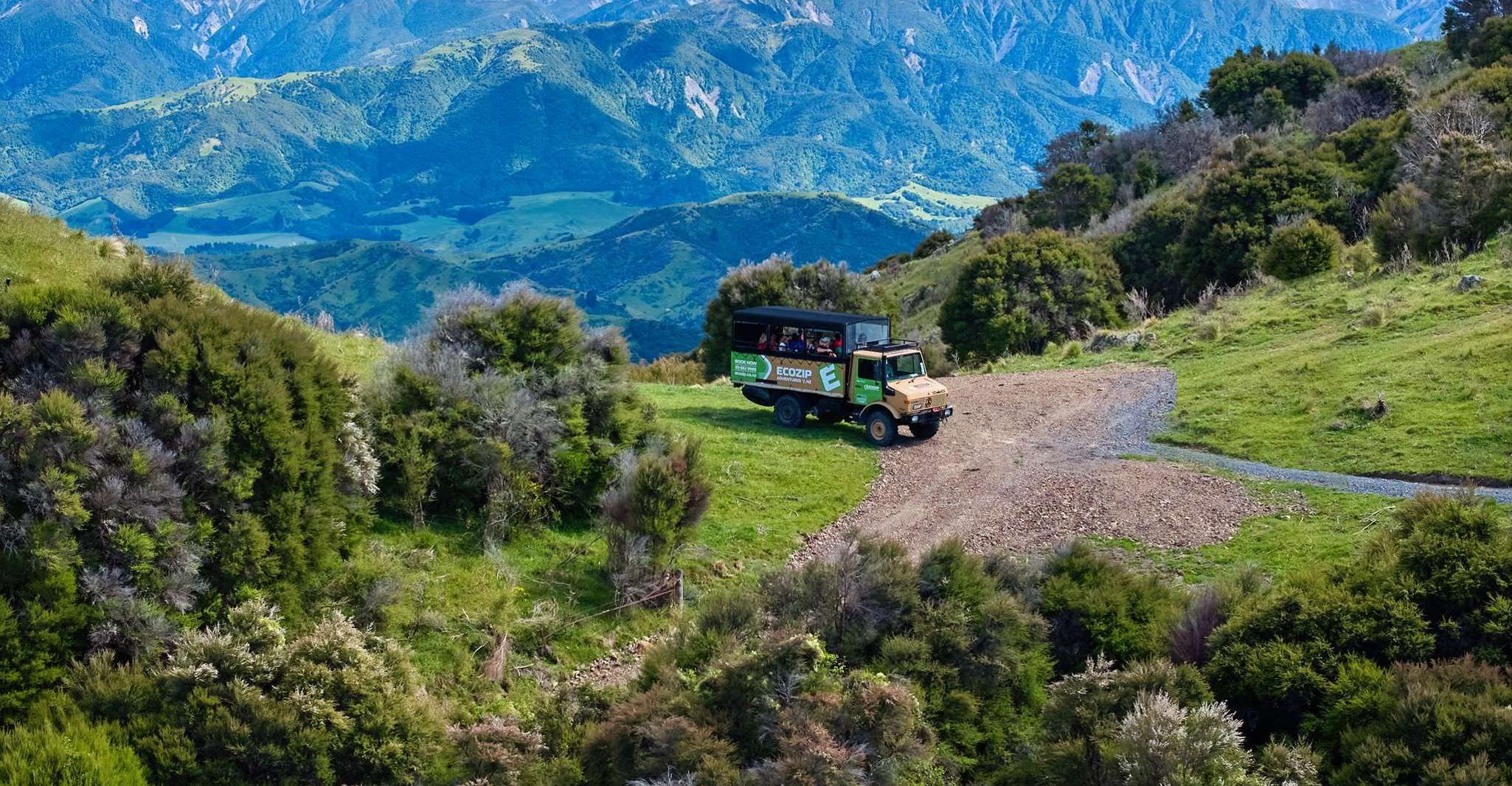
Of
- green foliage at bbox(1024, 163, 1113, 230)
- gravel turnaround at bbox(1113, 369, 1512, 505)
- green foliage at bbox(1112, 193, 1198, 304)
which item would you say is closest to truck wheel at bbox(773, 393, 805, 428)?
gravel turnaround at bbox(1113, 369, 1512, 505)

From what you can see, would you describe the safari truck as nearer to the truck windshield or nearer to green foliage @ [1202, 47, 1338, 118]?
the truck windshield

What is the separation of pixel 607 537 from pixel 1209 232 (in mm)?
31786

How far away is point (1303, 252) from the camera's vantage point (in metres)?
32.6

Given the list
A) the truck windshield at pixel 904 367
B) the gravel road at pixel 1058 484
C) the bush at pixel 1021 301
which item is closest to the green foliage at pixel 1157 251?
the bush at pixel 1021 301

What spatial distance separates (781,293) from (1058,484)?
50.0 feet

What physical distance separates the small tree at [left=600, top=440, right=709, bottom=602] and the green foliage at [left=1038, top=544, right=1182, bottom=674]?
5194mm

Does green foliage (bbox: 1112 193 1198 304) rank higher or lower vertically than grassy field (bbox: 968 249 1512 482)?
higher

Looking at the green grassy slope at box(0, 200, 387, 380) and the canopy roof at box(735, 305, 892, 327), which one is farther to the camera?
the canopy roof at box(735, 305, 892, 327)

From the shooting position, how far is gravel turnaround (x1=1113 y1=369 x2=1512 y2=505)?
53.7 ft

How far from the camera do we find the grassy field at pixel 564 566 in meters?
13.4

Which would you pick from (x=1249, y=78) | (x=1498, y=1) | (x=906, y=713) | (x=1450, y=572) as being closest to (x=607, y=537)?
(x=906, y=713)

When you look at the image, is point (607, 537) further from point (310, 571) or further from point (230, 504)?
point (230, 504)

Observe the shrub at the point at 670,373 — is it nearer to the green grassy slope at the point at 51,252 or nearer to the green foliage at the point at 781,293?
the green foliage at the point at 781,293

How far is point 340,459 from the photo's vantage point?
13.9m
